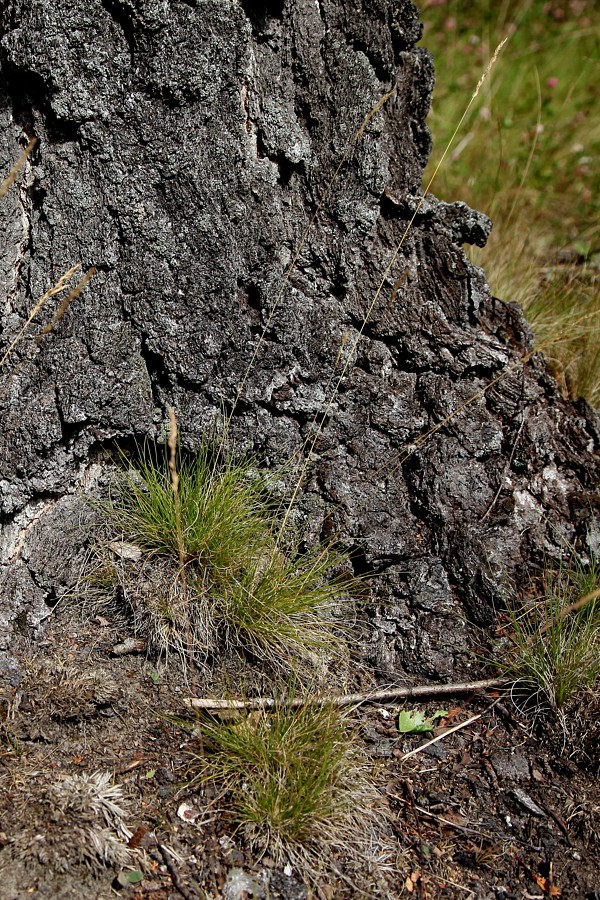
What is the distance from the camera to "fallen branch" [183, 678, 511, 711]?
6.47 feet

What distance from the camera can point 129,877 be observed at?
5.57ft

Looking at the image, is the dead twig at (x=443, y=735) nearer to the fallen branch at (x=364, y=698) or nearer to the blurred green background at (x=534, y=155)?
the fallen branch at (x=364, y=698)

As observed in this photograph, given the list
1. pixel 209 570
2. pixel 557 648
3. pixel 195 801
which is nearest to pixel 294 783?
pixel 195 801

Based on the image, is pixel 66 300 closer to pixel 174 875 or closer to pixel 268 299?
pixel 268 299

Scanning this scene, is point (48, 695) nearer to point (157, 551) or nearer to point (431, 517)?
point (157, 551)

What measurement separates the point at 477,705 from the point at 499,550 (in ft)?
1.60

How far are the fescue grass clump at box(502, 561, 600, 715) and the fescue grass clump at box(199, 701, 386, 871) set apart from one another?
587mm

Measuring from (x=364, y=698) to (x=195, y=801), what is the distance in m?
0.55

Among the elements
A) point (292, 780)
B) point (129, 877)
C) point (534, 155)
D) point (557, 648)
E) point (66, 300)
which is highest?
point (534, 155)

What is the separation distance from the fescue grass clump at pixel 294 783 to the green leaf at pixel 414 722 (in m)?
0.23

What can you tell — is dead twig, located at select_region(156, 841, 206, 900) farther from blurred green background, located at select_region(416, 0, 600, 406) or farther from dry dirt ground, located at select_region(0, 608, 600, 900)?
blurred green background, located at select_region(416, 0, 600, 406)

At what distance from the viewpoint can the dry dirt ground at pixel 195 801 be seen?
1.72 meters

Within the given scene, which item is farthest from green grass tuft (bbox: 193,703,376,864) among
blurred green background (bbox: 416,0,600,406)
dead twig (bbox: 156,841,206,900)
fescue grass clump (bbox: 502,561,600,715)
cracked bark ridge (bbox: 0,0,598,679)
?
blurred green background (bbox: 416,0,600,406)

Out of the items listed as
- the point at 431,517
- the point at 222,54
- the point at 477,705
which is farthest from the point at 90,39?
the point at 477,705
